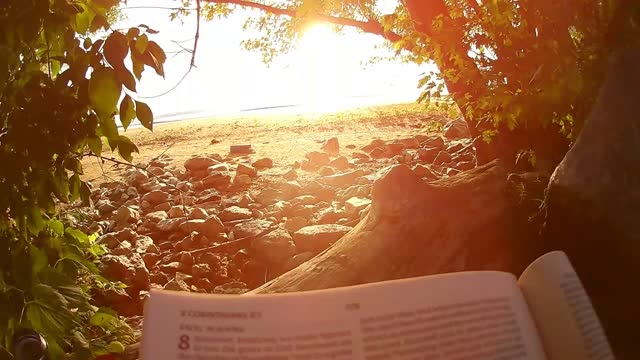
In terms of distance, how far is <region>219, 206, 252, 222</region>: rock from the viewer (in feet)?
25.0

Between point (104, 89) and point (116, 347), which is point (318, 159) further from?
point (104, 89)

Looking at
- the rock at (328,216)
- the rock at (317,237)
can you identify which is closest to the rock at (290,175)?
the rock at (328,216)

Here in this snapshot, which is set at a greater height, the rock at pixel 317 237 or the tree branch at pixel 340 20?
the tree branch at pixel 340 20

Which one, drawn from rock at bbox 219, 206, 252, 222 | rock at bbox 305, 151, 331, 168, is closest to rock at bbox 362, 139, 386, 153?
rock at bbox 305, 151, 331, 168

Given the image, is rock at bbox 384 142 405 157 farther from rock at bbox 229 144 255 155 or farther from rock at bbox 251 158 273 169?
rock at bbox 229 144 255 155

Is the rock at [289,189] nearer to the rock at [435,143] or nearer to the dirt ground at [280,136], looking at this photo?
the dirt ground at [280,136]

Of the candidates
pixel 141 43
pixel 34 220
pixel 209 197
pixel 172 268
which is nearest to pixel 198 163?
pixel 209 197

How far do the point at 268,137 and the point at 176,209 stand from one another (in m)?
7.63

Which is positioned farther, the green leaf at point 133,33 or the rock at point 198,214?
the rock at point 198,214

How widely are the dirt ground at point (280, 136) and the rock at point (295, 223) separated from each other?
10.3 ft

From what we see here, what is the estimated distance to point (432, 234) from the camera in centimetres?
303

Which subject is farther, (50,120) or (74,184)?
(74,184)

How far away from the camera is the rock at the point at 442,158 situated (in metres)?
9.30

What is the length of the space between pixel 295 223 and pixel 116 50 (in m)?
5.03
